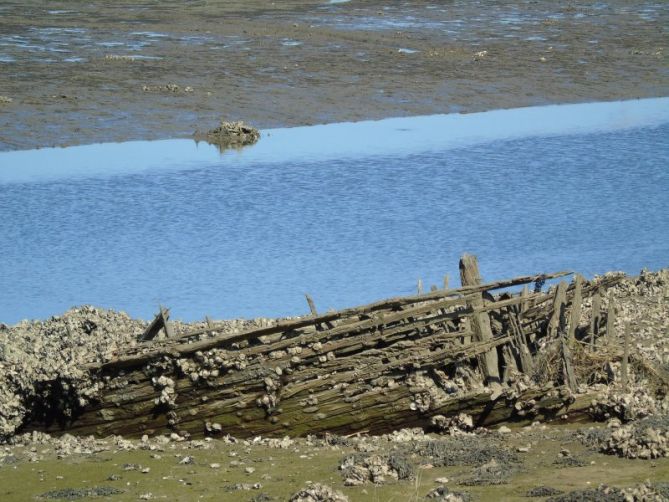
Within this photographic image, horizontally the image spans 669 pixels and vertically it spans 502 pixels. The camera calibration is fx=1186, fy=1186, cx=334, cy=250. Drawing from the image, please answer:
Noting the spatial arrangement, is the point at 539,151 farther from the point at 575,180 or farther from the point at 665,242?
the point at 665,242

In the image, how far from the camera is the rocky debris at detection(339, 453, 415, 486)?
298 inches

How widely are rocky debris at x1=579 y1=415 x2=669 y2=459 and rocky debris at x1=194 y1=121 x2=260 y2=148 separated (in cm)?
1302

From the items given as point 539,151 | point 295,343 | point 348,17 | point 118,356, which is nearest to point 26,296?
point 118,356

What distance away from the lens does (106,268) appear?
46.9ft

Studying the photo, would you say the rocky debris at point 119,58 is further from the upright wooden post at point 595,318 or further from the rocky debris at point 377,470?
the rocky debris at point 377,470

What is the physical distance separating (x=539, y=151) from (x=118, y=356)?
11.9 m

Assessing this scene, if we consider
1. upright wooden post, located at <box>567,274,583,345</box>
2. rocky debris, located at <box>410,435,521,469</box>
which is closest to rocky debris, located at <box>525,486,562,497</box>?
rocky debris, located at <box>410,435,521,469</box>

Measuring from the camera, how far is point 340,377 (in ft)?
28.7

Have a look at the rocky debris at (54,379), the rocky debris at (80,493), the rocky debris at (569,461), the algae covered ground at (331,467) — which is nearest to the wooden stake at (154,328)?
the rocky debris at (54,379)

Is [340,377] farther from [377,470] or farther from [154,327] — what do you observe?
[154,327]

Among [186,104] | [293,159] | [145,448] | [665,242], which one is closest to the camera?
[145,448]

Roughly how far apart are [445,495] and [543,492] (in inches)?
22.8

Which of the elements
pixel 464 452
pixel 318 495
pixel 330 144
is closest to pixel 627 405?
pixel 464 452

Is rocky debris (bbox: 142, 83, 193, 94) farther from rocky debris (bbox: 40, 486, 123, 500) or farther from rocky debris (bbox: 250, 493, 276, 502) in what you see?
rocky debris (bbox: 250, 493, 276, 502)
